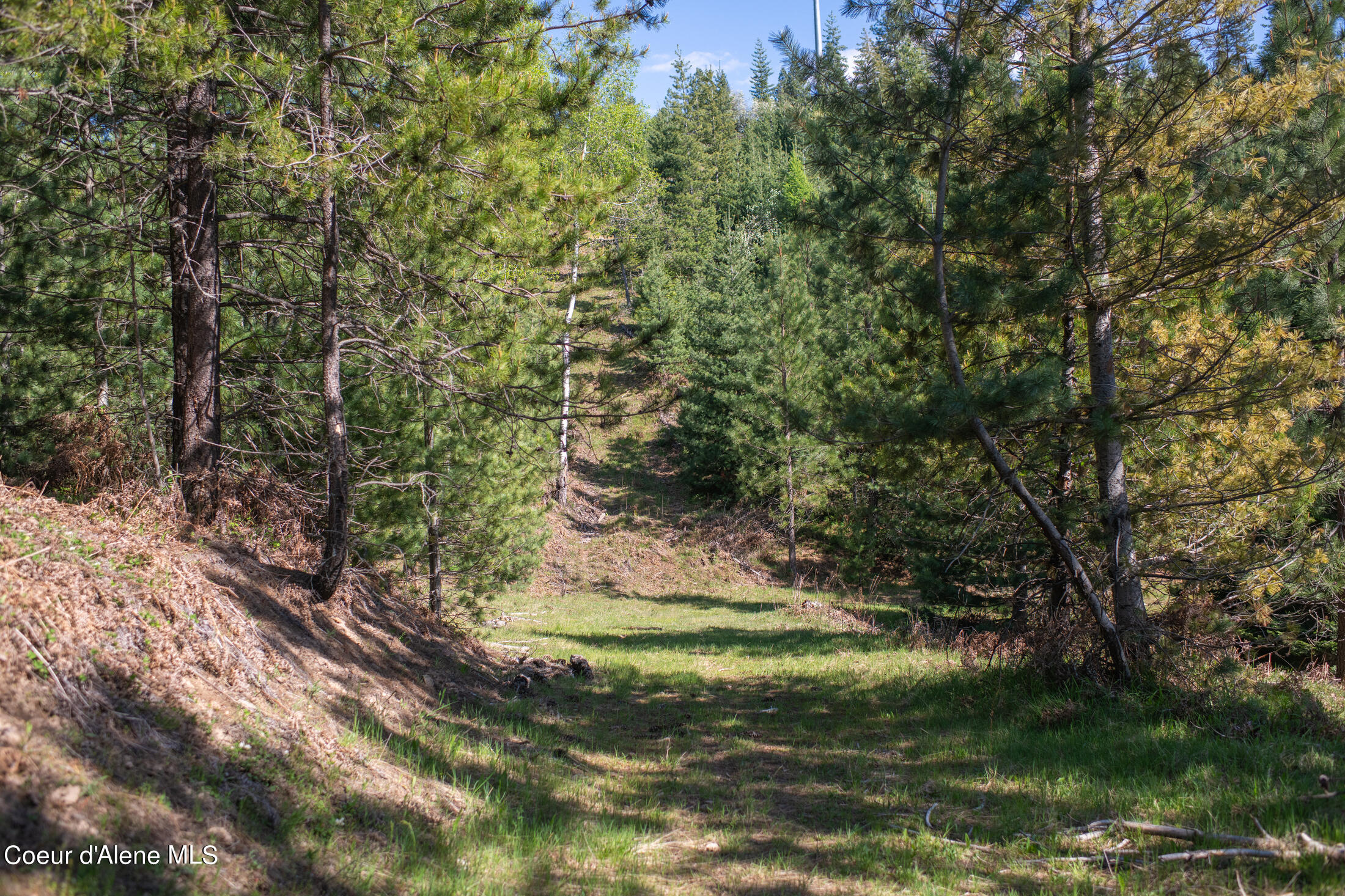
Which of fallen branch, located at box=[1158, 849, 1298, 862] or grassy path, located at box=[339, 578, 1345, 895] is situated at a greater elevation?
fallen branch, located at box=[1158, 849, 1298, 862]

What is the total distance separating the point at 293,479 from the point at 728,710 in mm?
5261

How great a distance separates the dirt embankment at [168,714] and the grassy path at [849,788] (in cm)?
56

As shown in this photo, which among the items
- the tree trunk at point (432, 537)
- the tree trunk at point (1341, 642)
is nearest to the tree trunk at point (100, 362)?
the tree trunk at point (432, 537)

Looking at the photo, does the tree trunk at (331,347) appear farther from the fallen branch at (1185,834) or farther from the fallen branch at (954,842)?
the fallen branch at (1185,834)

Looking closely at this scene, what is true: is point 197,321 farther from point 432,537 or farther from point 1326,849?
point 1326,849

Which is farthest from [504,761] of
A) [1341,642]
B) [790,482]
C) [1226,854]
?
[790,482]

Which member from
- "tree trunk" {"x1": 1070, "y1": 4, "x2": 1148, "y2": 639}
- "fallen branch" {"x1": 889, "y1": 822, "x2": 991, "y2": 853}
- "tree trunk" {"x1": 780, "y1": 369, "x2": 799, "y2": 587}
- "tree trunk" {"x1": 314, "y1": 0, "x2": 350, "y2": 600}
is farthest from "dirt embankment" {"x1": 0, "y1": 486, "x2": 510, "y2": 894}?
"tree trunk" {"x1": 780, "y1": 369, "x2": 799, "y2": 587}

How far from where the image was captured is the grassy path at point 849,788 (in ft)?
12.6

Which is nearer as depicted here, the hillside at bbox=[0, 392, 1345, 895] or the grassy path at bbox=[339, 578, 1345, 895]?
the hillside at bbox=[0, 392, 1345, 895]

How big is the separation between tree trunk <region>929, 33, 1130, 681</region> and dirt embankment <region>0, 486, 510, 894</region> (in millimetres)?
4960

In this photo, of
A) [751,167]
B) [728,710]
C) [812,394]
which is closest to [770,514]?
[812,394]

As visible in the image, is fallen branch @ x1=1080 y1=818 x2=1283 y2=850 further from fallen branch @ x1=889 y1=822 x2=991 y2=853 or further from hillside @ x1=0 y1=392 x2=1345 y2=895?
fallen branch @ x1=889 y1=822 x2=991 y2=853

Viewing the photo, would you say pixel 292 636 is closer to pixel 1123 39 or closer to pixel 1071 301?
pixel 1071 301

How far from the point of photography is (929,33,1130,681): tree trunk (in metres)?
6.52
